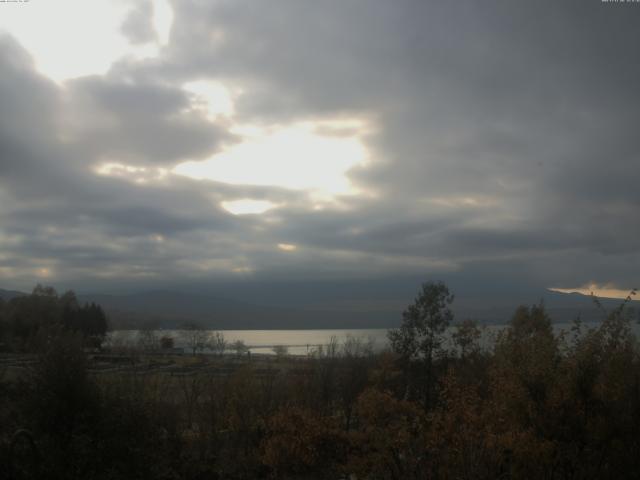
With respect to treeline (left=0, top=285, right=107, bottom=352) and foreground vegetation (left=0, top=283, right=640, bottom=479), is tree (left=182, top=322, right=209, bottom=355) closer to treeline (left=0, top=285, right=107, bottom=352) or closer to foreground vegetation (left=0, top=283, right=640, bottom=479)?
treeline (left=0, top=285, right=107, bottom=352)

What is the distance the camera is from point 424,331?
32.7m

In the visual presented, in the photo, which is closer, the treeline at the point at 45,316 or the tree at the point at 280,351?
the tree at the point at 280,351

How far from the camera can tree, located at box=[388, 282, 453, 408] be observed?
32.6m

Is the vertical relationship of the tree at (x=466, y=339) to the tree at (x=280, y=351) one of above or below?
above

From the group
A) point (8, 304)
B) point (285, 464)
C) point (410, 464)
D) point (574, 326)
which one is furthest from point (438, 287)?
point (8, 304)

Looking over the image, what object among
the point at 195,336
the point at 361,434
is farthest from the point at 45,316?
the point at 361,434

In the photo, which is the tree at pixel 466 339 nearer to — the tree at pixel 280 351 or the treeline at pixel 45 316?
the tree at pixel 280 351

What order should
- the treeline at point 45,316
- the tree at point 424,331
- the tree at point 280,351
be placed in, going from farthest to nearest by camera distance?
1. the treeline at point 45,316
2. the tree at point 280,351
3. the tree at point 424,331

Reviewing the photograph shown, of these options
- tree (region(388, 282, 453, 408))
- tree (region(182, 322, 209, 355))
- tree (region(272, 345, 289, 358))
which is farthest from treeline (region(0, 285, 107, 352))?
tree (region(388, 282, 453, 408))

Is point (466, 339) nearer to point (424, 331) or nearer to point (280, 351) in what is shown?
point (424, 331)

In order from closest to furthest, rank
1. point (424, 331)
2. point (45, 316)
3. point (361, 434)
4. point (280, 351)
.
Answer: point (361, 434) → point (424, 331) → point (280, 351) → point (45, 316)

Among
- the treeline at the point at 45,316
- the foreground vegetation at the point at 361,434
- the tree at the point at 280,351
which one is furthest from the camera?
the treeline at the point at 45,316

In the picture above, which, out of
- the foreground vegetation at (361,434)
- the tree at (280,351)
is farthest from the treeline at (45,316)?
the foreground vegetation at (361,434)

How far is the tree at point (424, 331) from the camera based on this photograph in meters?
32.6
